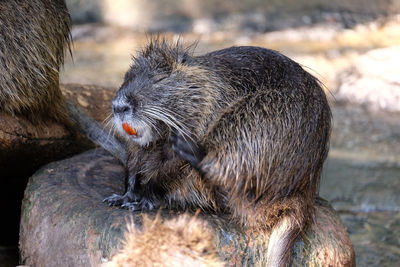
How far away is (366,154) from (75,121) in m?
2.96

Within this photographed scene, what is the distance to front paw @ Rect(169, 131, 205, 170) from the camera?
258 centimetres

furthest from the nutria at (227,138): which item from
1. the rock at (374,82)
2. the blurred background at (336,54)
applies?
the rock at (374,82)

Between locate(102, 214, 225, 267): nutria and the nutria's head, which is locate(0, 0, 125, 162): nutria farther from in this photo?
locate(102, 214, 225, 267): nutria

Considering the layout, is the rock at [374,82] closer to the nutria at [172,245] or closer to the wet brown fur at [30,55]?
the wet brown fur at [30,55]

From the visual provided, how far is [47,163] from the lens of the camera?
3389mm

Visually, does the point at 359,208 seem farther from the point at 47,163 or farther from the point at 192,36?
the point at 192,36

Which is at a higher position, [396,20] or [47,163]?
[396,20]

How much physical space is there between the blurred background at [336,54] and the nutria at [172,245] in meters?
2.12

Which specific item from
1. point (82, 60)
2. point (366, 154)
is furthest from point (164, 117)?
point (82, 60)

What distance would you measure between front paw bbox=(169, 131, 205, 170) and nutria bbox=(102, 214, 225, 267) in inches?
27.9

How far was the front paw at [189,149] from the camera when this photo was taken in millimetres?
2580

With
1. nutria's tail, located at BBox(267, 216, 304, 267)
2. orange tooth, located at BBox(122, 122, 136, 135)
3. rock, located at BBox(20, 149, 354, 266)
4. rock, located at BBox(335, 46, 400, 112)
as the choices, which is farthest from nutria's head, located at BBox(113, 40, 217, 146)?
rock, located at BBox(335, 46, 400, 112)

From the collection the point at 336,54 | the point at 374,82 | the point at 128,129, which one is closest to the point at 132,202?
the point at 128,129

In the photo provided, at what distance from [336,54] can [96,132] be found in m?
4.81
